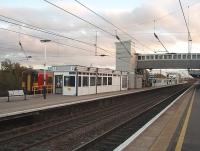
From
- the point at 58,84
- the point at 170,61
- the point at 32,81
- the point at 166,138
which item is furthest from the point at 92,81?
the point at 170,61

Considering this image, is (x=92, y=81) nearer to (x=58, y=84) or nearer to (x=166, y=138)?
(x=58, y=84)

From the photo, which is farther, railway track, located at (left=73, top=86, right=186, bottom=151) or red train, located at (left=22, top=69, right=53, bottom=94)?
red train, located at (left=22, top=69, right=53, bottom=94)

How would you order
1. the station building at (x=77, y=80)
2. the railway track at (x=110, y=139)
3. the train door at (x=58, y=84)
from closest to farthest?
the railway track at (x=110, y=139), the station building at (x=77, y=80), the train door at (x=58, y=84)

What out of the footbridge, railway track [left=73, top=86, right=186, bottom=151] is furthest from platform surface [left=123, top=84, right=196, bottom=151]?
the footbridge

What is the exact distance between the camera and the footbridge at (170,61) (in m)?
77.1

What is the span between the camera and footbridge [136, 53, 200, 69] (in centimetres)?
7712

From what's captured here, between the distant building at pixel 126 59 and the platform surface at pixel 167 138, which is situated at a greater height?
the distant building at pixel 126 59

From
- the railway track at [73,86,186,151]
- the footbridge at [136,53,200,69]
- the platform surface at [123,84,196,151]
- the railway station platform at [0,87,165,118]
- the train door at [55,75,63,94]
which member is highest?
the footbridge at [136,53,200,69]

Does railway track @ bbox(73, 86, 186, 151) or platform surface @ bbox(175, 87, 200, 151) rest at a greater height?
platform surface @ bbox(175, 87, 200, 151)

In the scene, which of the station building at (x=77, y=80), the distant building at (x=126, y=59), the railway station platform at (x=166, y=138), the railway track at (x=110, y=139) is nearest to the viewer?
the railway station platform at (x=166, y=138)

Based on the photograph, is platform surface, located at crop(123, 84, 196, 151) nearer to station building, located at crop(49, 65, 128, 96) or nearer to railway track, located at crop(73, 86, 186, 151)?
railway track, located at crop(73, 86, 186, 151)

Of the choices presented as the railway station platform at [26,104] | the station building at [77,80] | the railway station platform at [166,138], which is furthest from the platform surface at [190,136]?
the station building at [77,80]

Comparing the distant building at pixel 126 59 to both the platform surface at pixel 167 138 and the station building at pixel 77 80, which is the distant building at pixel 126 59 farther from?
the platform surface at pixel 167 138

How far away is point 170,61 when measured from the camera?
78125 mm
